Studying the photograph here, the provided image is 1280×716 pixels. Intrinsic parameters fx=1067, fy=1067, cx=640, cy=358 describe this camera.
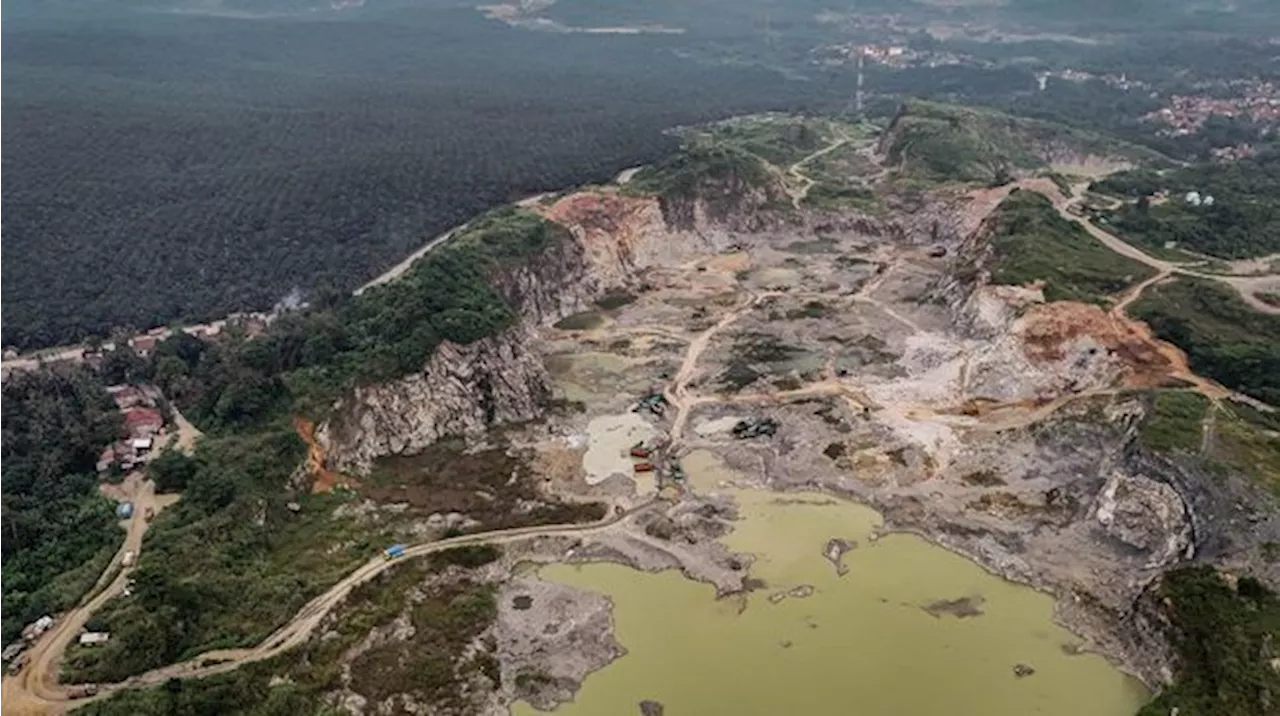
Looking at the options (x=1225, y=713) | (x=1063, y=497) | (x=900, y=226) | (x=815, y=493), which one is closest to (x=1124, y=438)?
(x=1063, y=497)

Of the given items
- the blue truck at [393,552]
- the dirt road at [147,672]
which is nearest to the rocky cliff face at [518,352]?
the blue truck at [393,552]

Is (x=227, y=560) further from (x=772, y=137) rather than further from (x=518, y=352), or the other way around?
(x=772, y=137)

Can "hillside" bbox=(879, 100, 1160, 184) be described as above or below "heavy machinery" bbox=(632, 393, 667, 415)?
above

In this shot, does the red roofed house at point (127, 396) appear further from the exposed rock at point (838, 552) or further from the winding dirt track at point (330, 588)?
the exposed rock at point (838, 552)

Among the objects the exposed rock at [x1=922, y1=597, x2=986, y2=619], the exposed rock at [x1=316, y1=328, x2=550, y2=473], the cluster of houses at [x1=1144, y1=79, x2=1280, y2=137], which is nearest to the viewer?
the exposed rock at [x1=922, y1=597, x2=986, y2=619]

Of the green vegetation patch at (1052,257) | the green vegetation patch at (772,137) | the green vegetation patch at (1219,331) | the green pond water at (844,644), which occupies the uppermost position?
the green vegetation patch at (772,137)

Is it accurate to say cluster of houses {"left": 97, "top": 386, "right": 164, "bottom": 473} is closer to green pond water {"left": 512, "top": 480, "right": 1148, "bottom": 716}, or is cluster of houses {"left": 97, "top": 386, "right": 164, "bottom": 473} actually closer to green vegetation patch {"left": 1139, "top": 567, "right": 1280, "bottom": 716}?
green pond water {"left": 512, "top": 480, "right": 1148, "bottom": 716}

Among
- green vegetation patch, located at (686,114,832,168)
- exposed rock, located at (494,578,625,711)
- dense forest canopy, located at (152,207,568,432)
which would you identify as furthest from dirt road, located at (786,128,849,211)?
exposed rock, located at (494,578,625,711)
